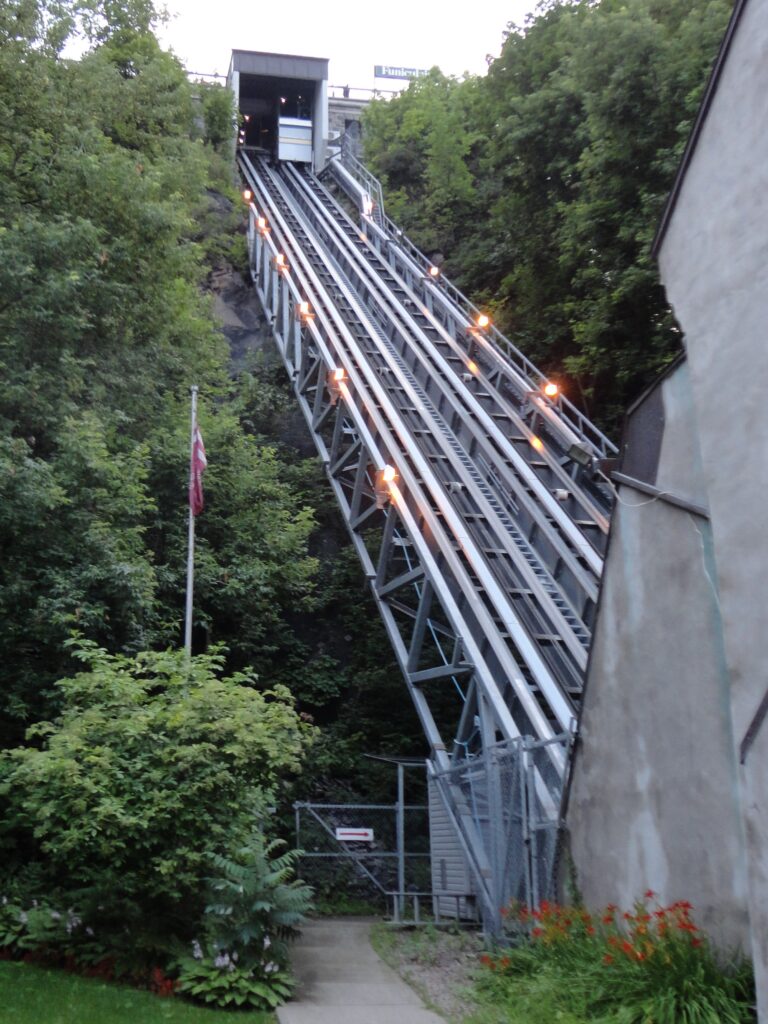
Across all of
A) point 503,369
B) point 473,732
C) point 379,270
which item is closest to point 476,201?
point 379,270

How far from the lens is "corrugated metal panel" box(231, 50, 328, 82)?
57.5 m

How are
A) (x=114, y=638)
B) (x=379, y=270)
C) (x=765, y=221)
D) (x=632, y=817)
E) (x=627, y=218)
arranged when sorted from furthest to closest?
(x=379, y=270), (x=627, y=218), (x=114, y=638), (x=632, y=817), (x=765, y=221)

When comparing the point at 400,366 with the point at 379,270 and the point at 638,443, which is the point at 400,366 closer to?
the point at 379,270

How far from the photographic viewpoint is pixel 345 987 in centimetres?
1156

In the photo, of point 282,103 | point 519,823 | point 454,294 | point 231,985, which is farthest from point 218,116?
point 231,985

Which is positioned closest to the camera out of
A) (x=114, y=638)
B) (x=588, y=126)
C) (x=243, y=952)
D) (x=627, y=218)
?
(x=243, y=952)

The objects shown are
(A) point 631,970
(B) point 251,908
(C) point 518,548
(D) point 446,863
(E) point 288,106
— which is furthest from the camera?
(E) point 288,106

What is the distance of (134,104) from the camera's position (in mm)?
26188

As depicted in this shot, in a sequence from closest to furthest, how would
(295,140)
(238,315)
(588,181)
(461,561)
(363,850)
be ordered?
(461,561) → (363,850) → (588,181) → (238,315) → (295,140)

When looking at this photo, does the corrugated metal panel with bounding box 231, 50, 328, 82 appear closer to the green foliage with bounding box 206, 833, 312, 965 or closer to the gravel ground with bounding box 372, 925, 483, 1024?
the gravel ground with bounding box 372, 925, 483, 1024

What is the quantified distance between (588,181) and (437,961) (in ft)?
65.8

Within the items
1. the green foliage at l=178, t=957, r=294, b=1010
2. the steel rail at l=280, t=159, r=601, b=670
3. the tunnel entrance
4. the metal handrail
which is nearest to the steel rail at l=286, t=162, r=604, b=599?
the steel rail at l=280, t=159, r=601, b=670

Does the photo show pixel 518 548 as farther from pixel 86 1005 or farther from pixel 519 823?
pixel 86 1005

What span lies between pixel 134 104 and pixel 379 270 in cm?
1150
